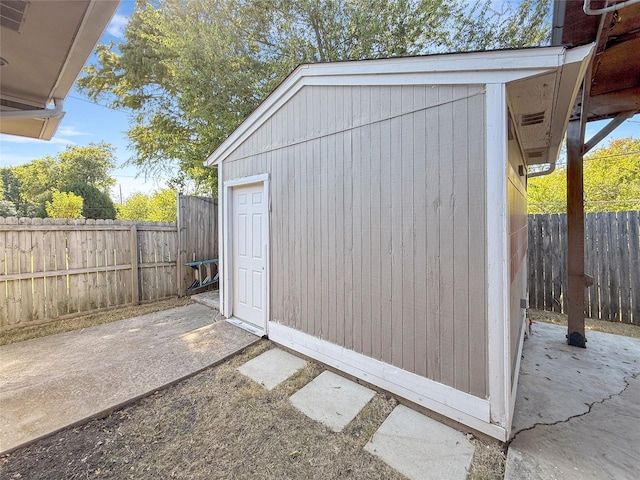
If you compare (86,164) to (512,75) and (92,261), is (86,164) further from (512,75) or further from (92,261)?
(512,75)

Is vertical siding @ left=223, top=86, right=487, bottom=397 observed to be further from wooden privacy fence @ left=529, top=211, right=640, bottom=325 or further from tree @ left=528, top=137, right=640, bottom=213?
tree @ left=528, top=137, right=640, bottom=213

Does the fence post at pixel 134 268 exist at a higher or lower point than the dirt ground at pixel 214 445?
higher

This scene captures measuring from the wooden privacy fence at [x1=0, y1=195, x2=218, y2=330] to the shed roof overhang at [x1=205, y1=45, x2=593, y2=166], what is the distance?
13.3 ft

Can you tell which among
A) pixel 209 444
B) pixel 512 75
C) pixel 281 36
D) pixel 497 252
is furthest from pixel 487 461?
pixel 281 36

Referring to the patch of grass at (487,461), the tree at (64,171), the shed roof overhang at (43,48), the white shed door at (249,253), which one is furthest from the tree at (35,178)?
the patch of grass at (487,461)

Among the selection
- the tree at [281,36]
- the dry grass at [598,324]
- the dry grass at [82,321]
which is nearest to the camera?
the dry grass at [82,321]

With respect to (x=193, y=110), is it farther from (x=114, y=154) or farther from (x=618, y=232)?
(x=114, y=154)

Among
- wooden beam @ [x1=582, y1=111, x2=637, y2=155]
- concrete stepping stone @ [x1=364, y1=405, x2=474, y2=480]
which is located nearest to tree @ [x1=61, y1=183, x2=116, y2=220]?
concrete stepping stone @ [x1=364, y1=405, x2=474, y2=480]

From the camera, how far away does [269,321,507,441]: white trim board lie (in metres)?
1.93

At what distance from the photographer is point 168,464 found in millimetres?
1738

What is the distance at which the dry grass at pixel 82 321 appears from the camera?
3.63m

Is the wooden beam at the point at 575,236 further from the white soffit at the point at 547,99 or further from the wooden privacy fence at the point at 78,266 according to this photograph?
the wooden privacy fence at the point at 78,266

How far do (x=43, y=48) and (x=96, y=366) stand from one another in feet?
9.36

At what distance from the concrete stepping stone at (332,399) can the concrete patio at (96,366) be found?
115 centimetres
